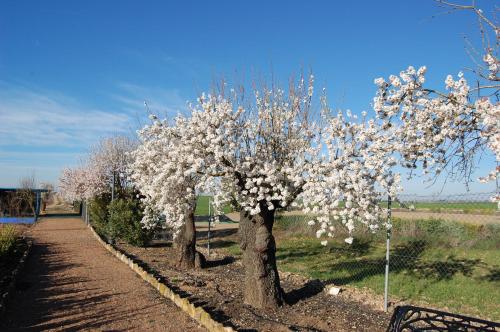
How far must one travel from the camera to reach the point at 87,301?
305 inches

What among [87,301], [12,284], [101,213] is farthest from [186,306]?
[101,213]

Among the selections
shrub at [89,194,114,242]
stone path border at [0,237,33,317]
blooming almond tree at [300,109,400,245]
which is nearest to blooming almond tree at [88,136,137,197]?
shrub at [89,194,114,242]

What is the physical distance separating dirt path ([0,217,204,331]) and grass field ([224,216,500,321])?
440cm

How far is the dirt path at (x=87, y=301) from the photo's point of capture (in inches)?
251

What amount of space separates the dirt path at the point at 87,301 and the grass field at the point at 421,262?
14.4ft

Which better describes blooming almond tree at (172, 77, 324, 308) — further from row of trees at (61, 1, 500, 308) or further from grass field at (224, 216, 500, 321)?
grass field at (224, 216, 500, 321)

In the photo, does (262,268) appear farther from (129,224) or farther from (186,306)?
(129,224)

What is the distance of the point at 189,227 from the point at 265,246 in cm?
502

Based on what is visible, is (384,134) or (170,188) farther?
(170,188)

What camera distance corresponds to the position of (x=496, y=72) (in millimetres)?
4102

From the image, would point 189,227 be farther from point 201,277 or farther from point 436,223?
point 436,223

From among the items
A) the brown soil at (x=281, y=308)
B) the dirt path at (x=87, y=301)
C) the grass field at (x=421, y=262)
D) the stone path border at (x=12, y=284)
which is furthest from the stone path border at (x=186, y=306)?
the grass field at (x=421, y=262)

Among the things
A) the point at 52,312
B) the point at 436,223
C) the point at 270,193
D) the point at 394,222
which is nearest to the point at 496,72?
the point at 270,193

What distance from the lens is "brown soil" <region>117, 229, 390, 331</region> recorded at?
6422 millimetres
